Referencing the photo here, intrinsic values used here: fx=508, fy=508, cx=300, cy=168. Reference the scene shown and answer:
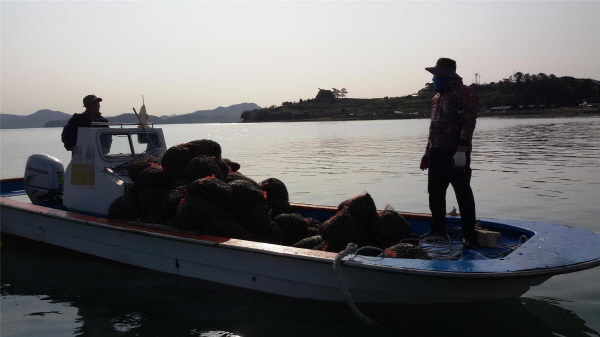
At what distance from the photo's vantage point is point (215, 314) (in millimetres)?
5840

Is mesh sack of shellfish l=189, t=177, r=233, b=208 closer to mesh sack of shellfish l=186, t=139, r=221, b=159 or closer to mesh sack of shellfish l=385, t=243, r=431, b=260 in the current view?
mesh sack of shellfish l=186, t=139, r=221, b=159

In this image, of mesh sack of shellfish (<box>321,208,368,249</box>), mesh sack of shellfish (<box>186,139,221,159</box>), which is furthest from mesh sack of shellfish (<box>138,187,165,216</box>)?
mesh sack of shellfish (<box>321,208,368,249</box>)

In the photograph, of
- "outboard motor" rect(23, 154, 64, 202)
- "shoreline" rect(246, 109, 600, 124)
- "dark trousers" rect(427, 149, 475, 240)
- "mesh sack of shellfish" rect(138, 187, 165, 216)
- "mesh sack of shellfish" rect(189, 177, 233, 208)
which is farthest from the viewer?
"shoreline" rect(246, 109, 600, 124)

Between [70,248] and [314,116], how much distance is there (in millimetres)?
141251

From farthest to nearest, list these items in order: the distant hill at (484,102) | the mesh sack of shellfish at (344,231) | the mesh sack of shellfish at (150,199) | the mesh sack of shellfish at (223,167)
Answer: the distant hill at (484,102) < the mesh sack of shellfish at (223,167) < the mesh sack of shellfish at (150,199) < the mesh sack of shellfish at (344,231)

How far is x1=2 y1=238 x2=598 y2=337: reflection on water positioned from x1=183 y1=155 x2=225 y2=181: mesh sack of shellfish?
4.76 feet

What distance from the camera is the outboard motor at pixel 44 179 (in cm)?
941

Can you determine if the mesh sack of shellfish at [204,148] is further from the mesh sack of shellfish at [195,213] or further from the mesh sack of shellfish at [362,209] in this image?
the mesh sack of shellfish at [362,209]

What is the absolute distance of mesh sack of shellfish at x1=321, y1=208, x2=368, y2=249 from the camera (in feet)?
19.7

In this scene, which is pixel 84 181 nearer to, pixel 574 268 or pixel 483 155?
pixel 574 268

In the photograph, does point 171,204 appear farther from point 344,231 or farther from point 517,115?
point 517,115

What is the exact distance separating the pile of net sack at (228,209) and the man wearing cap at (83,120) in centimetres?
149

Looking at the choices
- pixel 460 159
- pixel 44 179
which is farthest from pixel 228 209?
pixel 44 179

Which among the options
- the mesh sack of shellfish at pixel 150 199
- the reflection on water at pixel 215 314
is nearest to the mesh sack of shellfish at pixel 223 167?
the mesh sack of shellfish at pixel 150 199
